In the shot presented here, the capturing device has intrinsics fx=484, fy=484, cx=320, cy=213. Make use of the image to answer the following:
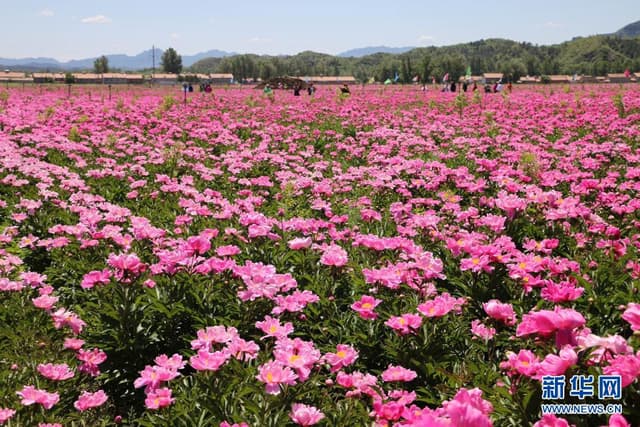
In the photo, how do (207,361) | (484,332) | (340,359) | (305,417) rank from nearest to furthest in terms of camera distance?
(305,417)
(207,361)
(340,359)
(484,332)

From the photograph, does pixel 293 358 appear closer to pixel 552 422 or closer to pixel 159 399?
pixel 159 399

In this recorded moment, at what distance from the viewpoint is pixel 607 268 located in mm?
3678

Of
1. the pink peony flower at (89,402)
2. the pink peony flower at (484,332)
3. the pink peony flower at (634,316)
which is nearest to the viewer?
the pink peony flower at (634,316)

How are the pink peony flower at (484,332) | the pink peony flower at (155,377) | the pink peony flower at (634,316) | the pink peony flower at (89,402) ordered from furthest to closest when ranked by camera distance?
1. the pink peony flower at (484,332)
2. the pink peony flower at (89,402)
3. the pink peony flower at (155,377)
4. the pink peony flower at (634,316)

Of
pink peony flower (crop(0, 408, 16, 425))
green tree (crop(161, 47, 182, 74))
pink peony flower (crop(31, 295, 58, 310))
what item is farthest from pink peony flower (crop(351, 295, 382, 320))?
green tree (crop(161, 47, 182, 74))

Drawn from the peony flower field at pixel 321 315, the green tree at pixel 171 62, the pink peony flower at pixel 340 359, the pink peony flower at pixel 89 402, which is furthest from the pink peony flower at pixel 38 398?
the green tree at pixel 171 62

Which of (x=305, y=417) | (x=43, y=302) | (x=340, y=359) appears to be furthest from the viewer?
(x=43, y=302)

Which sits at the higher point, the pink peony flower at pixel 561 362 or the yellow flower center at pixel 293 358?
the pink peony flower at pixel 561 362

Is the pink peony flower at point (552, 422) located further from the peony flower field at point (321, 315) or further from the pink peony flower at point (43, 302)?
the pink peony flower at point (43, 302)

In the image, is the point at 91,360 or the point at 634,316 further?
the point at 91,360

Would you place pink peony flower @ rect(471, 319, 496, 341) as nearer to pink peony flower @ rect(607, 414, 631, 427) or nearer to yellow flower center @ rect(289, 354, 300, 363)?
yellow flower center @ rect(289, 354, 300, 363)

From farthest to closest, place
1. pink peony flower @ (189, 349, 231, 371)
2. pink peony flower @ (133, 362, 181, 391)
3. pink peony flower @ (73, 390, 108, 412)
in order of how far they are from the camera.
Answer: pink peony flower @ (73, 390, 108, 412), pink peony flower @ (133, 362, 181, 391), pink peony flower @ (189, 349, 231, 371)

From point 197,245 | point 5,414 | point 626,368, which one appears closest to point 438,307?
point 626,368

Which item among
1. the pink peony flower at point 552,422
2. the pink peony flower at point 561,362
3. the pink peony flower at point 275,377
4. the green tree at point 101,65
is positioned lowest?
the pink peony flower at point 275,377
